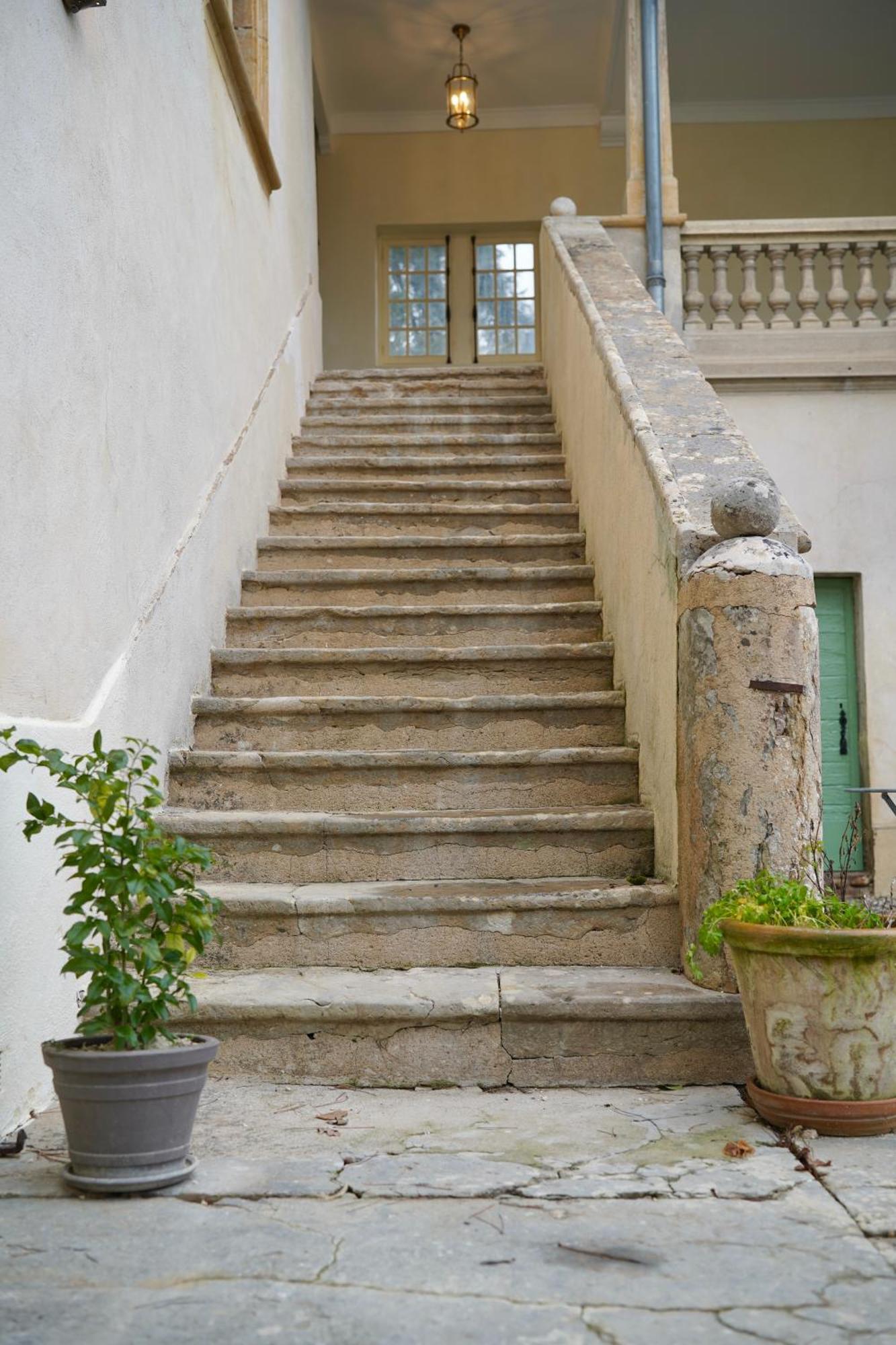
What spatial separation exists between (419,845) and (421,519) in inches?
100

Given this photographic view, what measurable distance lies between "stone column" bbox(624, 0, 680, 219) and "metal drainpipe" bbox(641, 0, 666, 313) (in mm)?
52

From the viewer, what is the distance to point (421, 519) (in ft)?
21.1

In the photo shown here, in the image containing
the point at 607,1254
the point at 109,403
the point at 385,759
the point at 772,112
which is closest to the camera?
the point at 607,1254

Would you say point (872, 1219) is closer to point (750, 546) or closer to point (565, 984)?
point (565, 984)

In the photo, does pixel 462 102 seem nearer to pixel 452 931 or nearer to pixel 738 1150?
pixel 452 931

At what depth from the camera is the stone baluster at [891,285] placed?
311 inches

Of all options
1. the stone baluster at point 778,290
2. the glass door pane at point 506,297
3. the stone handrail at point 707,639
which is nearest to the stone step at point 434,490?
the stone handrail at point 707,639

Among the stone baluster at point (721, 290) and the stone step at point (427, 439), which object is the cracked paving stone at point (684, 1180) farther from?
the stone baluster at point (721, 290)

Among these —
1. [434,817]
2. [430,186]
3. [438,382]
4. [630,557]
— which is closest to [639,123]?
[438,382]

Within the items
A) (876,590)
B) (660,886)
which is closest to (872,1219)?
(660,886)

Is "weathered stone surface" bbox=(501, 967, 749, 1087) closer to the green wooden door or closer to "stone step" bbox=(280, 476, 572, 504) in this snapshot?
"stone step" bbox=(280, 476, 572, 504)

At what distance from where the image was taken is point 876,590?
7766mm

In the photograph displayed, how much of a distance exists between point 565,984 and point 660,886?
1.67 feet

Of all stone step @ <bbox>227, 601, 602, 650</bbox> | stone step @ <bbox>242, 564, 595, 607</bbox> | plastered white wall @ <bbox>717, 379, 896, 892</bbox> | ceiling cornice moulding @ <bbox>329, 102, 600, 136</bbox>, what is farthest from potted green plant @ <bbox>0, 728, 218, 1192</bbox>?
ceiling cornice moulding @ <bbox>329, 102, 600, 136</bbox>
